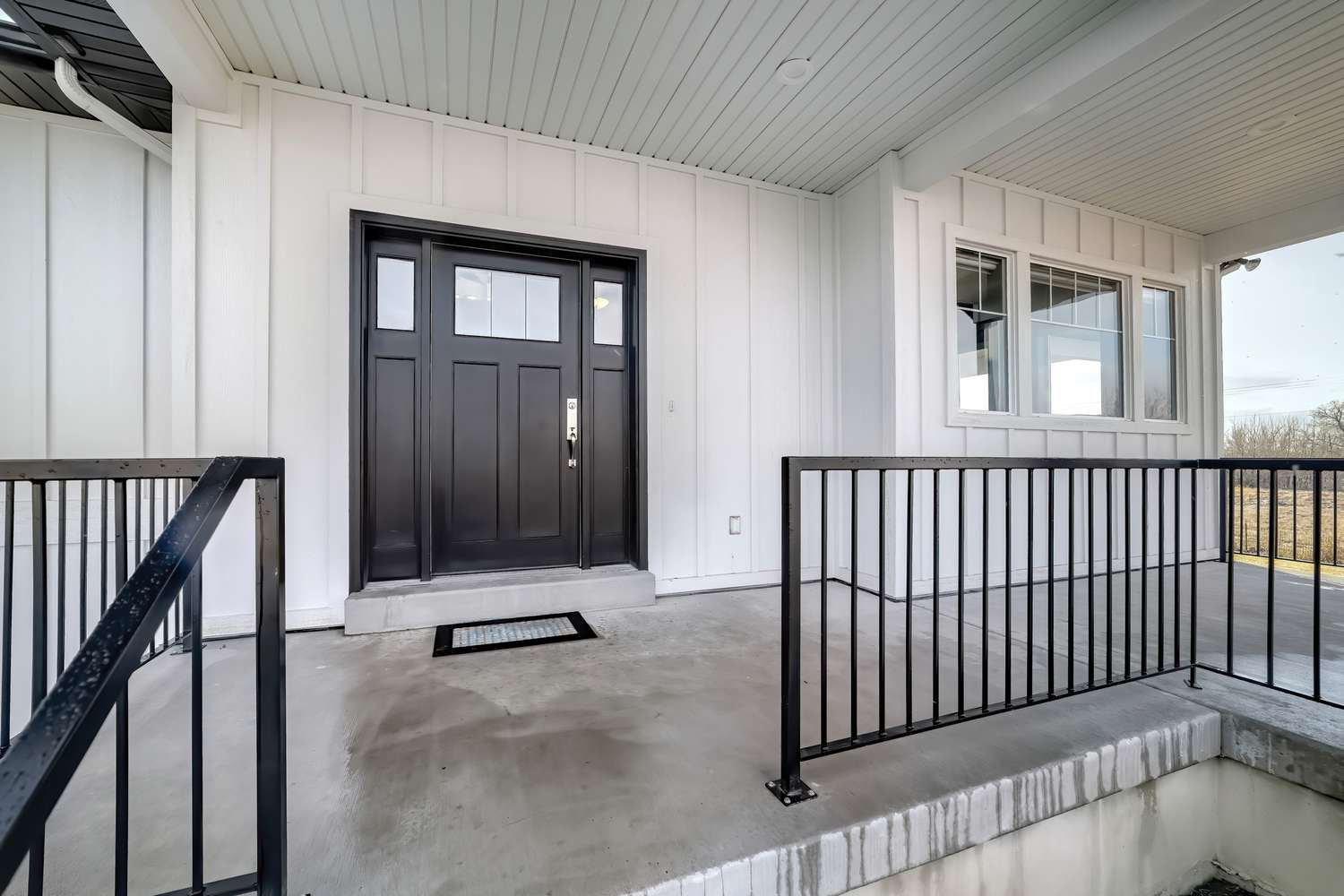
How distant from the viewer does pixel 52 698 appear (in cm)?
60

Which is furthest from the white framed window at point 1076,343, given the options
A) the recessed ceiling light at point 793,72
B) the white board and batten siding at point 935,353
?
the recessed ceiling light at point 793,72

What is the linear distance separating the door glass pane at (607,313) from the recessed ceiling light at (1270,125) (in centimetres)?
388

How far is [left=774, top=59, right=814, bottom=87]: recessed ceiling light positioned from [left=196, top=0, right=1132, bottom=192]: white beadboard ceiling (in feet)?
0.13

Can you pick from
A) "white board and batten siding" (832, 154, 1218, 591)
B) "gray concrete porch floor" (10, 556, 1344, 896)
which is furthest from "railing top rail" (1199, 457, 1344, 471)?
"white board and batten siding" (832, 154, 1218, 591)

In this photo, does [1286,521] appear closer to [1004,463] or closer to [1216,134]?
[1216,134]

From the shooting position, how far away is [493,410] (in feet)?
10.4

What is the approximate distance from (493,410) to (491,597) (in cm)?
107

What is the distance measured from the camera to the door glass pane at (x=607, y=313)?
3.41 m

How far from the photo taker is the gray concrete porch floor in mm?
1250

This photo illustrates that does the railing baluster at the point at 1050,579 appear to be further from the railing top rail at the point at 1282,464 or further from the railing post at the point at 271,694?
the railing post at the point at 271,694

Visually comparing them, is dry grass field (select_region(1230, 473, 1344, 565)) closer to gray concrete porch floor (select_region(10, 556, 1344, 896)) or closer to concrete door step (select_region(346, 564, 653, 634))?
gray concrete porch floor (select_region(10, 556, 1344, 896))

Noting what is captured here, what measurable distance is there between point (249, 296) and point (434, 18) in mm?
1602

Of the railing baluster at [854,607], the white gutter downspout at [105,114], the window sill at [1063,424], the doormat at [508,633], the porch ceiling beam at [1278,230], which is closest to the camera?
the railing baluster at [854,607]

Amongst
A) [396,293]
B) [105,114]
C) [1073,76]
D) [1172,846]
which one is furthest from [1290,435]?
[105,114]
